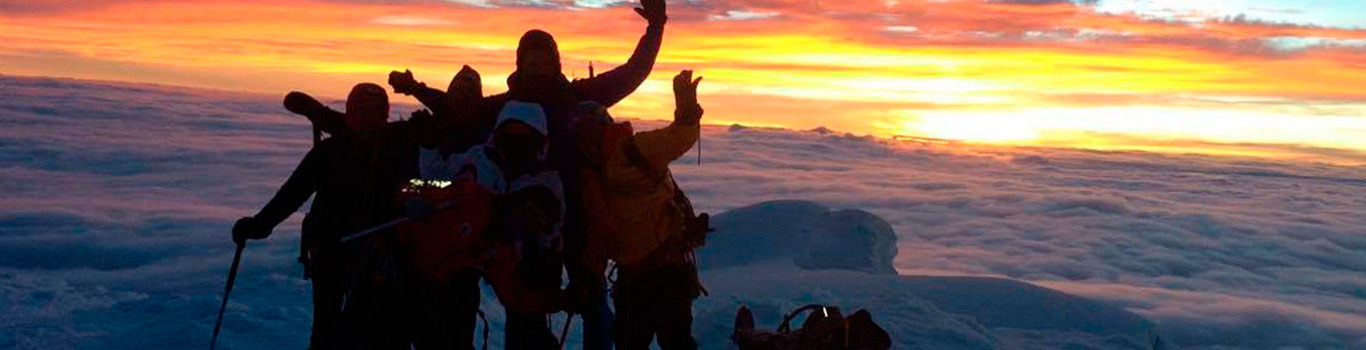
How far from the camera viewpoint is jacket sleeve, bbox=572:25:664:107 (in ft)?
15.3

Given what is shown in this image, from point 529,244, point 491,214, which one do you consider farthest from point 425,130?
point 529,244

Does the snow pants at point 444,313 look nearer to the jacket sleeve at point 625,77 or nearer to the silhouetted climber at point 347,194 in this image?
the silhouetted climber at point 347,194

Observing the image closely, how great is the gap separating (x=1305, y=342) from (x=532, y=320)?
33.3 ft

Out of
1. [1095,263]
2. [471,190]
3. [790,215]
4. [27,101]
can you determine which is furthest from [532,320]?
[27,101]

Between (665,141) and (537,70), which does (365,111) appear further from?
(665,141)

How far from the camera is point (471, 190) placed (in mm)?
3660

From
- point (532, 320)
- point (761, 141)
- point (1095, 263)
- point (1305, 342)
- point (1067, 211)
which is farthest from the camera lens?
point (761, 141)

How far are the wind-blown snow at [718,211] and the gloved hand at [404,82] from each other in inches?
130

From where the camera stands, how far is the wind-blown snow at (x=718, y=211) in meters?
7.93

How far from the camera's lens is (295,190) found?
13.0 feet

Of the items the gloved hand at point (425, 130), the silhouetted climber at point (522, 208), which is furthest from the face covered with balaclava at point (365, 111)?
the silhouetted climber at point (522, 208)

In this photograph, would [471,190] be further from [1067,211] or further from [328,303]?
[1067,211]

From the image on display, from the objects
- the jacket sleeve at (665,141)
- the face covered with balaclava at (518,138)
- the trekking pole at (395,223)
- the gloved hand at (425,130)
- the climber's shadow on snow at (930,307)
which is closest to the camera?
the trekking pole at (395,223)

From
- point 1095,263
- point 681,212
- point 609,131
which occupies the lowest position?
point 1095,263
